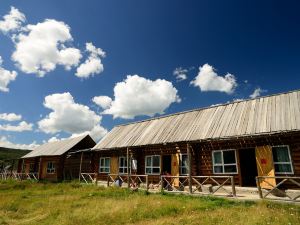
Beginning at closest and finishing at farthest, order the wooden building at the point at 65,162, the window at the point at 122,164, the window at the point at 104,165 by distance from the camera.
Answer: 1. the window at the point at 122,164
2. the window at the point at 104,165
3. the wooden building at the point at 65,162

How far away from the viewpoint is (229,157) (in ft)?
51.3

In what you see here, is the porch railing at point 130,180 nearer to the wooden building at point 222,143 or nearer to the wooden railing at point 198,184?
Result: the wooden building at point 222,143

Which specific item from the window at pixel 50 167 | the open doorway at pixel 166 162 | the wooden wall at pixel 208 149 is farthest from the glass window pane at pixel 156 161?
the window at pixel 50 167

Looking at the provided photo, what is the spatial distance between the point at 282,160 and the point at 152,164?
363 inches

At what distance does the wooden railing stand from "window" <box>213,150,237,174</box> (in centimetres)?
48

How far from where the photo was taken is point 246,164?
16.7 metres

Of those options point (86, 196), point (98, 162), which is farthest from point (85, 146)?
point (86, 196)

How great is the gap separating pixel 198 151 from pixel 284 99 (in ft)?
20.6

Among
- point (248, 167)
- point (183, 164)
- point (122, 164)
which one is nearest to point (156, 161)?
point (183, 164)

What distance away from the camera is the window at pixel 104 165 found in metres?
23.3

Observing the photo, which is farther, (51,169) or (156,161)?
(51,169)

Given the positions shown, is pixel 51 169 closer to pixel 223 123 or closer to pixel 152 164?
pixel 152 164

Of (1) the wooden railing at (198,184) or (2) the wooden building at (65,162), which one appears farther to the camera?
(2) the wooden building at (65,162)

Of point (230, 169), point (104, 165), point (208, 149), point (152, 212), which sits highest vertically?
point (208, 149)
